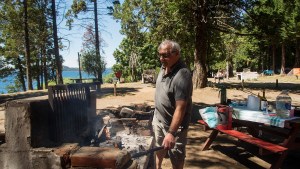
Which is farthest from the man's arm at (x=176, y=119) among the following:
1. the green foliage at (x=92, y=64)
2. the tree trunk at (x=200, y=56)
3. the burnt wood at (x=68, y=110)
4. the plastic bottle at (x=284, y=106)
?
the green foliage at (x=92, y=64)

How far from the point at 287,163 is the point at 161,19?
12705mm

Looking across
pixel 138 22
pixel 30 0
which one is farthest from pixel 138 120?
pixel 30 0

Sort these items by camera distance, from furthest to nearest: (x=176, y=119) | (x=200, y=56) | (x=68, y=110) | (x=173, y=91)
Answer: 1. (x=200, y=56)
2. (x=68, y=110)
3. (x=173, y=91)
4. (x=176, y=119)

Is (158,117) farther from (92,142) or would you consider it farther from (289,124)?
(289,124)

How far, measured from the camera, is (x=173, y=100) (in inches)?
138

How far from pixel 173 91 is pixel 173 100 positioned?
146mm

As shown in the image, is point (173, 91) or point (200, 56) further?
point (200, 56)

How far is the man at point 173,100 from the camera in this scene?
3285 mm

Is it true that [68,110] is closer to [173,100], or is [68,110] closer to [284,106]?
[173,100]

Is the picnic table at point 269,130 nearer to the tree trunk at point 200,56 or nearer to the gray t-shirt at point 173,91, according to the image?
the gray t-shirt at point 173,91

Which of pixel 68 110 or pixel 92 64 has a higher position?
pixel 92 64

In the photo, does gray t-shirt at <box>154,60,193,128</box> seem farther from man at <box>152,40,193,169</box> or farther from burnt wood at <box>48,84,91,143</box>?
burnt wood at <box>48,84,91,143</box>

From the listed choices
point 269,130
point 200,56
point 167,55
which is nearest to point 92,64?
point 200,56

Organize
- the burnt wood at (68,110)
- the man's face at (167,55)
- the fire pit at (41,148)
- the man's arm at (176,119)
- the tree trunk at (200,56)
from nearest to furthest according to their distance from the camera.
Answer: the fire pit at (41,148) < the man's arm at (176,119) < the man's face at (167,55) < the burnt wood at (68,110) < the tree trunk at (200,56)
